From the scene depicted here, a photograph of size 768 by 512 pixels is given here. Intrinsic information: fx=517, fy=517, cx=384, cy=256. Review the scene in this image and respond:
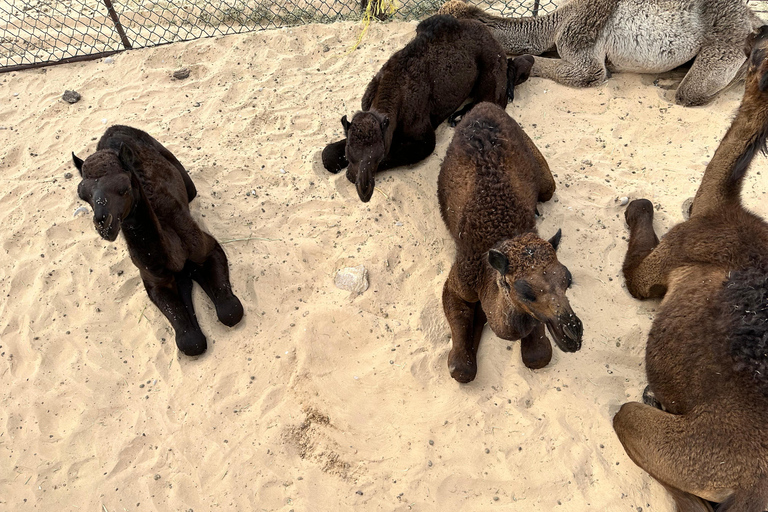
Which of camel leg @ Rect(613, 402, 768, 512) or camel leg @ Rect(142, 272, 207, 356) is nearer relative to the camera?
camel leg @ Rect(613, 402, 768, 512)

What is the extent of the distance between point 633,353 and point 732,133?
181 centimetres

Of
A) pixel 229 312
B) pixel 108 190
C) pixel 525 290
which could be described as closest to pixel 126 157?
pixel 108 190

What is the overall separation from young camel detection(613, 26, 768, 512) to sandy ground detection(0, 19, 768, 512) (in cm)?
42

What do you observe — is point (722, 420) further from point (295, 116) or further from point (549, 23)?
point (549, 23)

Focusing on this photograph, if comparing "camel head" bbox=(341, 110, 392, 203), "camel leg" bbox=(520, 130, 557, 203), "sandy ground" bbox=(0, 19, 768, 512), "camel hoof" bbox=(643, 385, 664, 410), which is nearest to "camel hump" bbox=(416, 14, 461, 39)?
"sandy ground" bbox=(0, 19, 768, 512)

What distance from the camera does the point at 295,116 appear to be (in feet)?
20.7

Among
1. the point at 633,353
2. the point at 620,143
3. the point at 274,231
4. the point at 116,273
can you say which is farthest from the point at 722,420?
the point at 116,273

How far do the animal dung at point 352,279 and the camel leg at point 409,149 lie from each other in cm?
146

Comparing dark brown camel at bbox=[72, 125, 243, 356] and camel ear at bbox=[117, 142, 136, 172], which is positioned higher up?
camel ear at bbox=[117, 142, 136, 172]

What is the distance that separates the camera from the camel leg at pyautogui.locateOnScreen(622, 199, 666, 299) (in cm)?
416

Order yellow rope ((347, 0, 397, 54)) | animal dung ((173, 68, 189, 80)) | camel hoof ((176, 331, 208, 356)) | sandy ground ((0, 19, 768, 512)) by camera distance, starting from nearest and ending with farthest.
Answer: sandy ground ((0, 19, 768, 512)) < camel hoof ((176, 331, 208, 356)) < animal dung ((173, 68, 189, 80)) < yellow rope ((347, 0, 397, 54))

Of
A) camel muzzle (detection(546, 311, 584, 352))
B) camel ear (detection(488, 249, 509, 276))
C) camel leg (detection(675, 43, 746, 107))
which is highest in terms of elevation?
camel leg (detection(675, 43, 746, 107))

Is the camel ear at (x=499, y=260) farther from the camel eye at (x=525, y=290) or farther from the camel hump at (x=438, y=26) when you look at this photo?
the camel hump at (x=438, y=26)

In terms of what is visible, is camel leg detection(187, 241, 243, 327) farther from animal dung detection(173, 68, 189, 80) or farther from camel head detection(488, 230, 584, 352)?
animal dung detection(173, 68, 189, 80)
